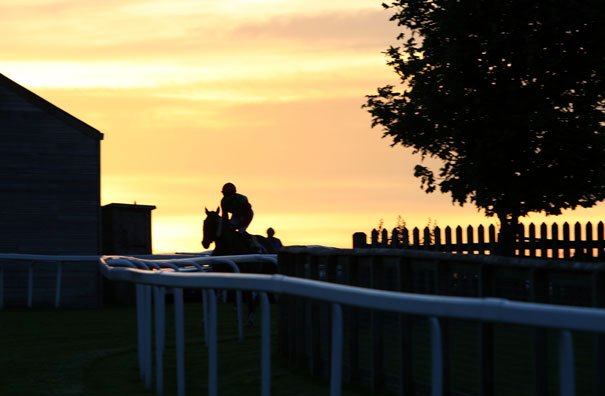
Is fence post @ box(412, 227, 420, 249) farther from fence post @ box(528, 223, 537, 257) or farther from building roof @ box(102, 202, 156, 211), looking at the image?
building roof @ box(102, 202, 156, 211)

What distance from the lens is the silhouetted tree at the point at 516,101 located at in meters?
38.5

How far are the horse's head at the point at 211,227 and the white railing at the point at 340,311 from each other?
8493 millimetres

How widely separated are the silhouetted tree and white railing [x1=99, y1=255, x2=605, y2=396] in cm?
2729

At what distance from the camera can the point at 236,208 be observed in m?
21.1

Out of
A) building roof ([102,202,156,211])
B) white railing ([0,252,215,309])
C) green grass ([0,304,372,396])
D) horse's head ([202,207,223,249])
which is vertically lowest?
green grass ([0,304,372,396])

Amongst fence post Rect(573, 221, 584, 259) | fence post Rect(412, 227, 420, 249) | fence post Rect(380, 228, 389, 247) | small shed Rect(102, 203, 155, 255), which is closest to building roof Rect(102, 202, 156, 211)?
small shed Rect(102, 203, 155, 255)

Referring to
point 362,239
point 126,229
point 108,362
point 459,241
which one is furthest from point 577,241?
point 108,362

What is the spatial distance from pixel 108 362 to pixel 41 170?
18310mm

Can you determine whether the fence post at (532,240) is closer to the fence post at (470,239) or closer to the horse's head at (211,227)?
the fence post at (470,239)

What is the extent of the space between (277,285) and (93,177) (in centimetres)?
2444

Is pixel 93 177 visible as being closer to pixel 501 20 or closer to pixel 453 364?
pixel 501 20

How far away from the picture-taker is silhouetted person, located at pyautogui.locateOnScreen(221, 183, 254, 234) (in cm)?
2069

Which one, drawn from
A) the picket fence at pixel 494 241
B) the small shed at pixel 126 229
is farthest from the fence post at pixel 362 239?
the small shed at pixel 126 229

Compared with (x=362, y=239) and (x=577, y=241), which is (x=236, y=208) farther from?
(x=577, y=241)
